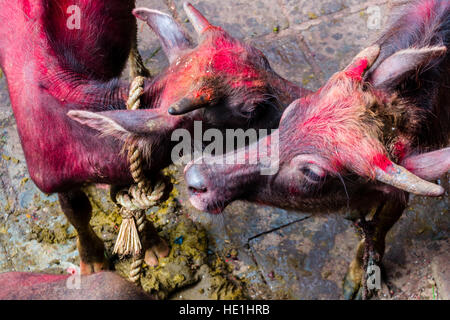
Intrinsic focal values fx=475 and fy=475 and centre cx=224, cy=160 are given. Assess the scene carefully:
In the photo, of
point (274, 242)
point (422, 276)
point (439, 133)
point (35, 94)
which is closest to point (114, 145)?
point (35, 94)

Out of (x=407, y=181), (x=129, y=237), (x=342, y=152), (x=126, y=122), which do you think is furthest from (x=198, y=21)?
(x=407, y=181)

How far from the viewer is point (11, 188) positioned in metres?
4.71

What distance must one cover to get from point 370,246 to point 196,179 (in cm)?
168

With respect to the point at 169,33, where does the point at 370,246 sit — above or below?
below

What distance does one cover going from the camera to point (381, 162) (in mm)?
2645

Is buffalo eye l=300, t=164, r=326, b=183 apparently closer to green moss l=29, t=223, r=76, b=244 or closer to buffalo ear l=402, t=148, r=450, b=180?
buffalo ear l=402, t=148, r=450, b=180

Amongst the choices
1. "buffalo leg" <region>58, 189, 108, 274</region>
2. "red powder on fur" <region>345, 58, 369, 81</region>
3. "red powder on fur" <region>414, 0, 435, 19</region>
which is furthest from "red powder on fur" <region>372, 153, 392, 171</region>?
"buffalo leg" <region>58, 189, 108, 274</region>

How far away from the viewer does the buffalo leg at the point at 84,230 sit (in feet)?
12.3

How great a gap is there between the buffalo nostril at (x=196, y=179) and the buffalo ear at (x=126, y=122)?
13.2 inches

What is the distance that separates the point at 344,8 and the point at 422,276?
3241 mm

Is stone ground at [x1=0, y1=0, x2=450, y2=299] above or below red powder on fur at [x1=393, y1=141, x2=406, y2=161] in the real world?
below

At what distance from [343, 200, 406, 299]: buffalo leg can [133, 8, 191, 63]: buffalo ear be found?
6.16 ft

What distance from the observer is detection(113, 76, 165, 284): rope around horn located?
10.2 ft

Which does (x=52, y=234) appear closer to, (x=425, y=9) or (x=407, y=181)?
(x=407, y=181)
